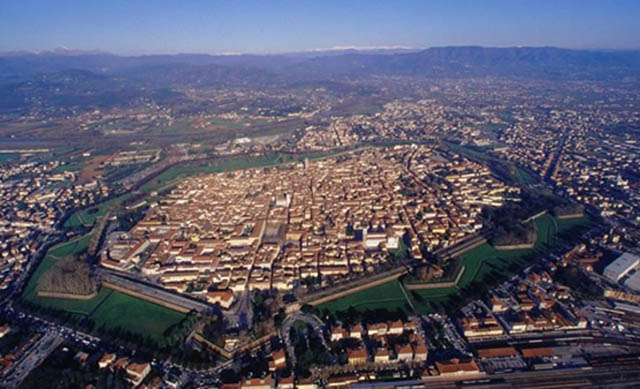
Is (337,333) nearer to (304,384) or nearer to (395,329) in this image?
(395,329)

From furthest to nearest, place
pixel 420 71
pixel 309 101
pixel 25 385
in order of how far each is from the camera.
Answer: pixel 420 71, pixel 309 101, pixel 25 385

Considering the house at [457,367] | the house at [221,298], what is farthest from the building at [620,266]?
the house at [221,298]

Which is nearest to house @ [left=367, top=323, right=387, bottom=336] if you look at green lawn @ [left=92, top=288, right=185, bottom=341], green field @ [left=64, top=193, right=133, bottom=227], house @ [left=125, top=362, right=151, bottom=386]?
green lawn @ [left=92, top=288, right=185, bottom=341]

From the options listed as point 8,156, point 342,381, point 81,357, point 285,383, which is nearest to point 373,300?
point 342,381

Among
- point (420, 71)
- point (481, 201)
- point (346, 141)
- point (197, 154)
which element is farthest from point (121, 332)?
point (420, 71)

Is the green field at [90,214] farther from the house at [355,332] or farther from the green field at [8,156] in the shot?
the green field at [8,156]

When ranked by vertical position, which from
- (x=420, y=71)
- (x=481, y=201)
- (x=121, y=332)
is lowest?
(x=121, y=332)

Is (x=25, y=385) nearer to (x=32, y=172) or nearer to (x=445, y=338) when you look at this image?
(x=445, y=338)

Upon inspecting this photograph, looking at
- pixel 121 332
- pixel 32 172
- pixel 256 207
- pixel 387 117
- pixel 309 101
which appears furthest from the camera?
pixel 309 101

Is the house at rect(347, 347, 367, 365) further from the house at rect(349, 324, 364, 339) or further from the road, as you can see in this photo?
the road
